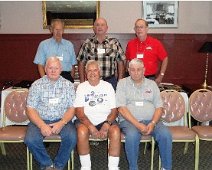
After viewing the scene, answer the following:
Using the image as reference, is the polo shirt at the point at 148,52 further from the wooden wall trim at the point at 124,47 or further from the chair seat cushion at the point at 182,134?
the wooden wall trim at the point at 124,47

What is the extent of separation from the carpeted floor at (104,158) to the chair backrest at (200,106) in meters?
0.54

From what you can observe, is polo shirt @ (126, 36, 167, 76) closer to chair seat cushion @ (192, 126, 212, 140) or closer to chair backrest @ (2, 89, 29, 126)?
chair seat cushion @ (192, 126, 212, 140)

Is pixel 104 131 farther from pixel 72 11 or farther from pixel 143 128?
pixel 72 11

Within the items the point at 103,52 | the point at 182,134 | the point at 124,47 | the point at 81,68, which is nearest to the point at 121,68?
the point at 103,52

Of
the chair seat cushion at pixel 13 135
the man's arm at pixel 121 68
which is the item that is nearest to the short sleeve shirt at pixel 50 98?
the chair seat cushion at pixel 13 135

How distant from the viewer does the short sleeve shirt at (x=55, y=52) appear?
4.06m

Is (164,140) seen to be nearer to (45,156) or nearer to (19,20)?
(45,156)

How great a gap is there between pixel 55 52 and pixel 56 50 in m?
0.03

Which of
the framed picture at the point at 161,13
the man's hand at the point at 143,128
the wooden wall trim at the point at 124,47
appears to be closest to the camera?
the man's hand at the point at 143,128

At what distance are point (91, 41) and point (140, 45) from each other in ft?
2.19

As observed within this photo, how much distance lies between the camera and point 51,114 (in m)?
3.23

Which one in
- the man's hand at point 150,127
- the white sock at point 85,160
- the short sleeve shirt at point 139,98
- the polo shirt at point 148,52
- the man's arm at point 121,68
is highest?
the polo shirt at point 148,52

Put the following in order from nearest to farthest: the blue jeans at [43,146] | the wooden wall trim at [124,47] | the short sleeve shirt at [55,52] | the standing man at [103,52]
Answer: the blue jeans at [43,146] < the standing man at [103,52] < the short sleeve shirt at [55,52] < the wooden wall trim at [124,47]

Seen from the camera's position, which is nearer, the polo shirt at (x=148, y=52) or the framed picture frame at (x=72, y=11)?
the polo shirt at (x=148, y=52)
